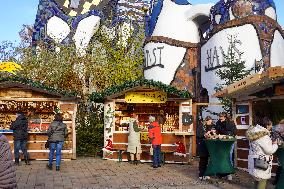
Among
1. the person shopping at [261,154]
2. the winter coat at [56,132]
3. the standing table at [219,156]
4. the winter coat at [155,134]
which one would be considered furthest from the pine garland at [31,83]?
the person shopping at [261,154]

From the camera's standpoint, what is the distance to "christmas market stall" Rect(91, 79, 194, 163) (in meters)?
15.0

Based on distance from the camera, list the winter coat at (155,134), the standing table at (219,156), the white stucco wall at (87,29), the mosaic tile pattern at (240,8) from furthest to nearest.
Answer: the white stucco wall at (87,29)
the mosaic tile pattern at (240,8)
the winter coat at (155,134)
the standing table at (219,156)

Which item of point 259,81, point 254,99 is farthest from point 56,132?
point 259,81

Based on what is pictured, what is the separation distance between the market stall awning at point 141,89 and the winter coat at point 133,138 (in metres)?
1.25

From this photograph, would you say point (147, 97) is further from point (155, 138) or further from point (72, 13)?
point (72, 13)

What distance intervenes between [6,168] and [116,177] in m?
7.04

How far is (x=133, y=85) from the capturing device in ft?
49.3

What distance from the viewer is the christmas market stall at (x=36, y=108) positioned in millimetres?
15102

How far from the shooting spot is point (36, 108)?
52.9 feet

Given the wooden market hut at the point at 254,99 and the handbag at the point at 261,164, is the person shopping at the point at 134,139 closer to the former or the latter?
the wooden market hut at the point at 254,99

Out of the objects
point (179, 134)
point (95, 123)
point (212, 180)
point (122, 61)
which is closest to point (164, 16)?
point (122, 61)

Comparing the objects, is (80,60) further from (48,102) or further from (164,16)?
(48,102)

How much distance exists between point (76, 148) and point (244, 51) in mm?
A: 8597

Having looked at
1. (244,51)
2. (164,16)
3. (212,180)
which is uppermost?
(164,16)
